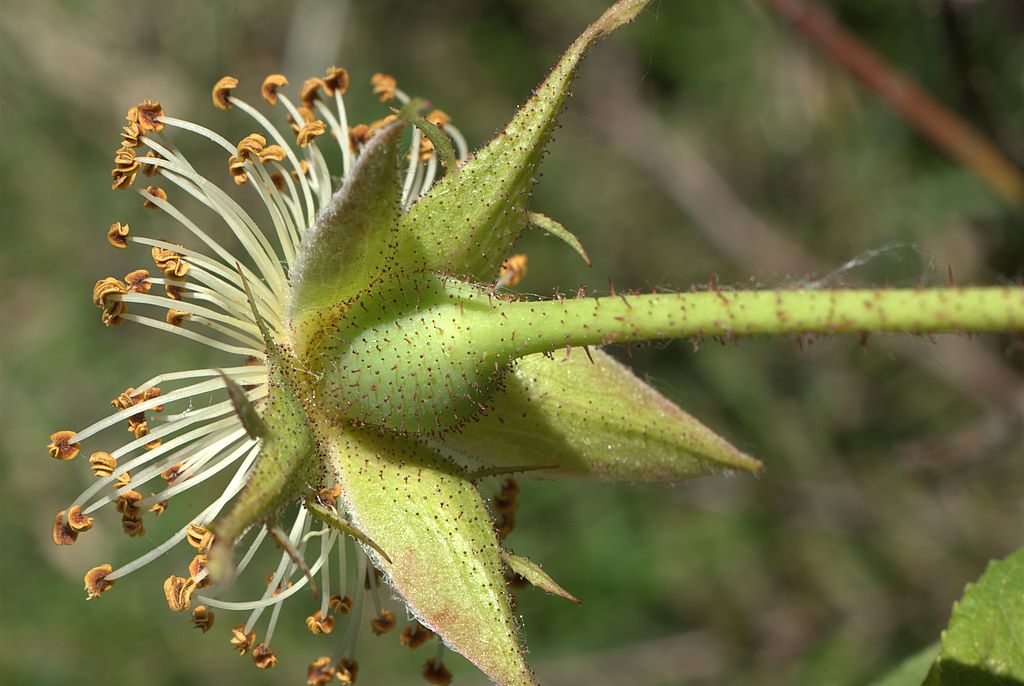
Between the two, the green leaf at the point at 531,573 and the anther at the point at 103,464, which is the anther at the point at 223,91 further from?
the green leaf at the point at 531,573

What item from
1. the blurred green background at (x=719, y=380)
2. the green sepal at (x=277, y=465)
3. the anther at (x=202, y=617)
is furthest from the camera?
the blurred green background at (x=719, y=380)

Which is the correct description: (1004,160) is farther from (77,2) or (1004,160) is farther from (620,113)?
(77,2)

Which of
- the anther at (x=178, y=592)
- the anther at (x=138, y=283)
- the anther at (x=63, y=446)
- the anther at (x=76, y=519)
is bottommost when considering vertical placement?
the anther at (x=178, y=592)

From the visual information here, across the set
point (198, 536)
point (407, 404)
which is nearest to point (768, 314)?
point (407, 404)

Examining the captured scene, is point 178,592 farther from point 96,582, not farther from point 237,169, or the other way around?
point 237,169

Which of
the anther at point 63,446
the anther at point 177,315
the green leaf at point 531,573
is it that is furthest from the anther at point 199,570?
the green leaf at point 531,573

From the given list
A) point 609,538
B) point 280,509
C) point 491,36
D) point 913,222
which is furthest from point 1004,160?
point 491,36
